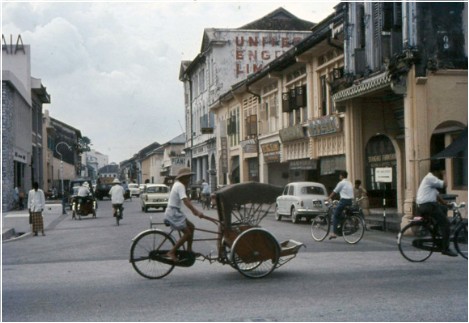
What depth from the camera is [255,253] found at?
10.5 m

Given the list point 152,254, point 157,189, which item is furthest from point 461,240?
point 157,189

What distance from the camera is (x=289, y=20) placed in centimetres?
5969

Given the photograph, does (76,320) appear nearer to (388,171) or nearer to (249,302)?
(249,302)

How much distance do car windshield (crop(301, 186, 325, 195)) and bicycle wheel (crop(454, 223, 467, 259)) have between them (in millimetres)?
13861

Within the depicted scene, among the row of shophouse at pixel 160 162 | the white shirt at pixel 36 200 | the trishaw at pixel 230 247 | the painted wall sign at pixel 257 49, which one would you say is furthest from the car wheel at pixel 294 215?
the row of shophouse at pixel 160 162

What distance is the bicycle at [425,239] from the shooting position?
12.0 meters

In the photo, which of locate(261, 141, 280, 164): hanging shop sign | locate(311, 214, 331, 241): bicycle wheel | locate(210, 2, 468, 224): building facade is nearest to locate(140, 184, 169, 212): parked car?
locate(261, 141, 280, 164): hanging shop sign

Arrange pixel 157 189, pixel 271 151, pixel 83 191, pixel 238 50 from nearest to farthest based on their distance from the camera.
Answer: pixel 83 191 < pixel 157 189 < pixel 271 151 < pixel 238 50

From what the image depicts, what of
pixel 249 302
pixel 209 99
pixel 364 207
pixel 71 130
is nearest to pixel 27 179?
pixel 209 99

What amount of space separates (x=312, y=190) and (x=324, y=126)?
5.03 m

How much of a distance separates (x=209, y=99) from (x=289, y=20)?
9914 millimetres

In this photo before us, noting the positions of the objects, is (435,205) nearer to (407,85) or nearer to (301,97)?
(407,85)

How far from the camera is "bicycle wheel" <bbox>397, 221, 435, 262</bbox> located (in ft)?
39.4

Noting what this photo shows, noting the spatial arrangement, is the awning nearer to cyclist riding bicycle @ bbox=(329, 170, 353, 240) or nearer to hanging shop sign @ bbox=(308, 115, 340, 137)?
cyclist riding bicycle @ bbox=(329, 170, 353, 240)
